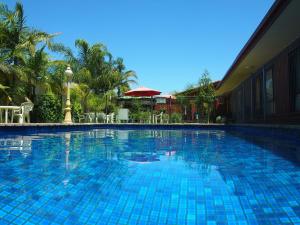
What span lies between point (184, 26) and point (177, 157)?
14.2 meters

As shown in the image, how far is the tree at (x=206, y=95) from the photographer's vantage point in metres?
18.3

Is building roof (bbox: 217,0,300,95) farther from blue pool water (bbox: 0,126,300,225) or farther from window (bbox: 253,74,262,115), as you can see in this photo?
blue pool water (bbox: 0,126,300,225)

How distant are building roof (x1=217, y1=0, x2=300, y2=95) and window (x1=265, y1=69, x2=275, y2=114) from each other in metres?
0.52

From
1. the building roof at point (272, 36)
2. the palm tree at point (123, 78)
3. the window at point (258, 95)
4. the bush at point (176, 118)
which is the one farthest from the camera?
the palm tree at point (123, 78)

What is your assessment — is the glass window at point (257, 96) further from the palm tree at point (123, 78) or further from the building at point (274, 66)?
the palm tree at point (123, 78)

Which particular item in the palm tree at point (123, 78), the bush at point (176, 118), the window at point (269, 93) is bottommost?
the bush at point (176, 118)

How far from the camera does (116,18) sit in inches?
715

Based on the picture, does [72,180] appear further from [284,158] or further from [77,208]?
[284,158]

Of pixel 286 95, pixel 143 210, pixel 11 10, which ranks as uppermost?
pixel 11 10

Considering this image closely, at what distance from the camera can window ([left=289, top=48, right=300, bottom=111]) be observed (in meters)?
8.05

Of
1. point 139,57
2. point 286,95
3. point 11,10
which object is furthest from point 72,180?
point 139,57

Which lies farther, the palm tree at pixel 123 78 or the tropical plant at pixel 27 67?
the palm tree at pixel 123 78

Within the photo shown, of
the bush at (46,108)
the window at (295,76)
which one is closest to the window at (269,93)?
the window at (295,76)

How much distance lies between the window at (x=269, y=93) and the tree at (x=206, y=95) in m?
7.08
